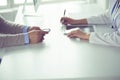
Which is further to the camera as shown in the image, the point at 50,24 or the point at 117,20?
the point at 50,24

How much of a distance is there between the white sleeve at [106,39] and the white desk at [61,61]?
0.13 feet

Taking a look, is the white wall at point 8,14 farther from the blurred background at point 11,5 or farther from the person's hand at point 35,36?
the person's hand at point 35,36

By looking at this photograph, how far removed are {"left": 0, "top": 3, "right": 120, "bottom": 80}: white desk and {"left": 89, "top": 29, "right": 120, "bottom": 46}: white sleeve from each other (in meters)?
0.04

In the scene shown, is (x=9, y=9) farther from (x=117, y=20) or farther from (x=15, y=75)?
Result: (x=15, y=75)

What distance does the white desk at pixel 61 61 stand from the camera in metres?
1.26

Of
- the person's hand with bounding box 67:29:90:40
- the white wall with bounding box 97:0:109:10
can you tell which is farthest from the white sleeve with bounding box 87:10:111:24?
the white wall with bounding box 97:0:109:10

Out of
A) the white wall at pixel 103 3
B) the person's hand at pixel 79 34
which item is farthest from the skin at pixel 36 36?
the white wall at pixel 103 3

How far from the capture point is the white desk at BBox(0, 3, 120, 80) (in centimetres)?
126

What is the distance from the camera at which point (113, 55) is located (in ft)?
4.82

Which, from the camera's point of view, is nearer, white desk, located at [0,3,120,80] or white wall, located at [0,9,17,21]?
white desk, located at [0,3,120,80]

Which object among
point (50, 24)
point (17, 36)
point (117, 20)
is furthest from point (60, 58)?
point (50, 24)

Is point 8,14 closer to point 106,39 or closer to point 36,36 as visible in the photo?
point 36,36

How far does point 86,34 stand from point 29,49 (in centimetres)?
39

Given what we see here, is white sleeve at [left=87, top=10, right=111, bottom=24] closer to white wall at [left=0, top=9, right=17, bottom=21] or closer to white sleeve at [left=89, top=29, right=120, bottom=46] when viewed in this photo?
white sleeve at [left=89, top=29, right=120, bottom=46]
